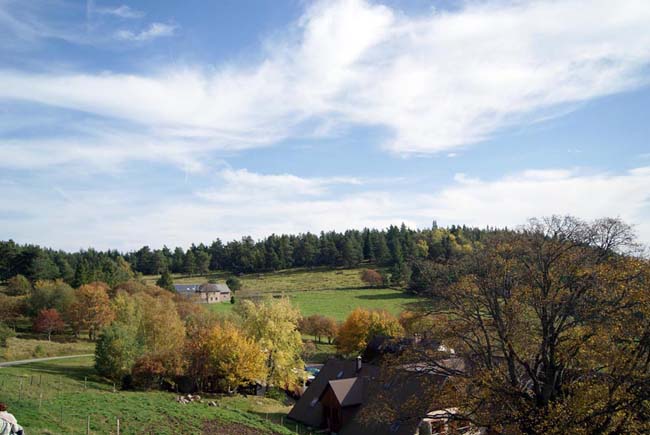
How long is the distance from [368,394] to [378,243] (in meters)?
104

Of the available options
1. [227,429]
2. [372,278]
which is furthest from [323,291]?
[227,429]

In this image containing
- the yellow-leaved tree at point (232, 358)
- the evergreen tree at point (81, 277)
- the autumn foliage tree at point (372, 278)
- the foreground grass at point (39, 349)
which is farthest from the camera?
the autumn foliage tree at point (372, 278)

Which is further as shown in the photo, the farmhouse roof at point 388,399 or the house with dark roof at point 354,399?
the house with dark roof at point 354,399

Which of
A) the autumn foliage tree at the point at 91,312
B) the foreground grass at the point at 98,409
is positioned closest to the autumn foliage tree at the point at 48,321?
the autumn foliage tree at the point at 91,312

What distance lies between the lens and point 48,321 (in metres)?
61.0

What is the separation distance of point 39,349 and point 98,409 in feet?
→ 110

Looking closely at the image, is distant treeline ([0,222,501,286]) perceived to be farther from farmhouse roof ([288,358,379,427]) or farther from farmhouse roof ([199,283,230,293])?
farmhouse roof ([288,358,379,427])

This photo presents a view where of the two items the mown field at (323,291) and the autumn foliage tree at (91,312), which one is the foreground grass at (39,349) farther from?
the mown field at (323,291)

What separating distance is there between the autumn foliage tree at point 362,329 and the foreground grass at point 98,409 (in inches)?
803

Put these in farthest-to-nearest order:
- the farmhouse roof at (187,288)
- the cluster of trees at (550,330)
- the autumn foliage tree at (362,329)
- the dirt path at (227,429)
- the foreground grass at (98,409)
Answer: the farmhouse roof at (187,288), the autumn foliage tree at (362,329), the dirt path at (227,429), the foreground grass at (98,409), the cluster of trees at (550,330)

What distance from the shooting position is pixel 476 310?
64.7ft

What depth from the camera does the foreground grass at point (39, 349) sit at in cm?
4836

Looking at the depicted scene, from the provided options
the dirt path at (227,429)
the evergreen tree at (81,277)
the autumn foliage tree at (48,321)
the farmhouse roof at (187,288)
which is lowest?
the dirt path at (227,429)

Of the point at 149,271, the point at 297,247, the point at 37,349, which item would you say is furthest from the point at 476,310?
the point at 149,271
